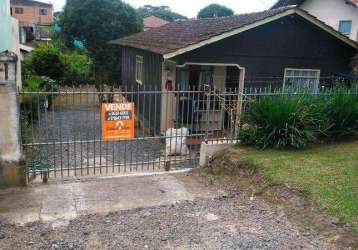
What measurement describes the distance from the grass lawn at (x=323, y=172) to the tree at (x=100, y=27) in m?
16.0

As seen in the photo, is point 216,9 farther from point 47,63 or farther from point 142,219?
point 142,219

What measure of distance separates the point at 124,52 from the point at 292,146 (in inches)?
498

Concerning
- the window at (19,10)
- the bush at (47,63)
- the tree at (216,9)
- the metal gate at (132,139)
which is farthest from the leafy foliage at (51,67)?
the window at (19,10)

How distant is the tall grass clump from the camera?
25.3ft

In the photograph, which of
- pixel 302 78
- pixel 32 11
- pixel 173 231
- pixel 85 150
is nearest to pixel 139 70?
pixel 85 150

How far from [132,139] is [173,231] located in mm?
2682

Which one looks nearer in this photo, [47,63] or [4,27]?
[4,27]

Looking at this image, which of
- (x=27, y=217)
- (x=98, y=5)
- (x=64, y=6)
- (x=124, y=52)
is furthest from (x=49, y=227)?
(x=64, y=6)

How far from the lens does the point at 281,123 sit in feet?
25.3

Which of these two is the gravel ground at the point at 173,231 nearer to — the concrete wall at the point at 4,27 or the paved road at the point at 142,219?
the paved road at the point at 142,219

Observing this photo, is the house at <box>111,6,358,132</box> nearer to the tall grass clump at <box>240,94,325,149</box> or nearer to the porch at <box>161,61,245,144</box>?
the porch at <box>161,61,245,144</box>

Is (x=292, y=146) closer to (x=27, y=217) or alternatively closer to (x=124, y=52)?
(x=27, y=217)

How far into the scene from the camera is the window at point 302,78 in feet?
42.0

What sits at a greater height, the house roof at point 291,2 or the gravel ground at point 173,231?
the house roof at point 291,2
